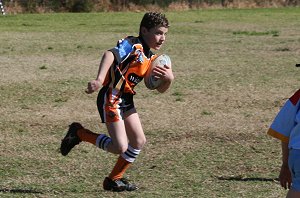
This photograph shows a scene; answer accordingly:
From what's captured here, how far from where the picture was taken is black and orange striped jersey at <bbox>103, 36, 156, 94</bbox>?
6.42 metres

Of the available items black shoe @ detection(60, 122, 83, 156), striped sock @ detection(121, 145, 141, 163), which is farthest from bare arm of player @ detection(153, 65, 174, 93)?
black shoe @ detection(60, 122, 83, 156)

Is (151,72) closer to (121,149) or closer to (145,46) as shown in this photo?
(145,46)

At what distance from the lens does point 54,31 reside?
81.9 feet

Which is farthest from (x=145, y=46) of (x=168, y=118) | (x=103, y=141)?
(x=168, y=118)

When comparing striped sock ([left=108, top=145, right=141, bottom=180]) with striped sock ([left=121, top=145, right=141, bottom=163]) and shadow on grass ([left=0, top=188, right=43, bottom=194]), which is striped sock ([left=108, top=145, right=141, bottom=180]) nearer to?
striped sock ([left=121, top=145, right=141, bottom=163])

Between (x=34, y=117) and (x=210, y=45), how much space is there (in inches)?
428

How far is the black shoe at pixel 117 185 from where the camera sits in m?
6.59

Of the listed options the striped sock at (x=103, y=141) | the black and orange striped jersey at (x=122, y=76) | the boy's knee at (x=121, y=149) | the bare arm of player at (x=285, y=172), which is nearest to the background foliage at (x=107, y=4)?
the striped sock at (x=103, y=141)

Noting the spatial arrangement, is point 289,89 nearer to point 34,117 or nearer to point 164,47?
point 34,117

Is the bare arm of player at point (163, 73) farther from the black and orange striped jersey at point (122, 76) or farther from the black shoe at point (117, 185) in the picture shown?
the black shoe at point (117, 185)

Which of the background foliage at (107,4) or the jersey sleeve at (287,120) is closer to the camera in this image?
the jersey sleeve at (287,120)

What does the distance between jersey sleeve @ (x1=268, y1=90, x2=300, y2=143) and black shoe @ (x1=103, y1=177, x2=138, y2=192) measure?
8.70ft

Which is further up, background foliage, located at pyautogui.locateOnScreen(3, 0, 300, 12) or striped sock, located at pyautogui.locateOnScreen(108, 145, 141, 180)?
striped sock, located at pyautogui.locateOnScreen(108, 145, 141, 180)

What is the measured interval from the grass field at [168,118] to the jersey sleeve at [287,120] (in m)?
2.41
